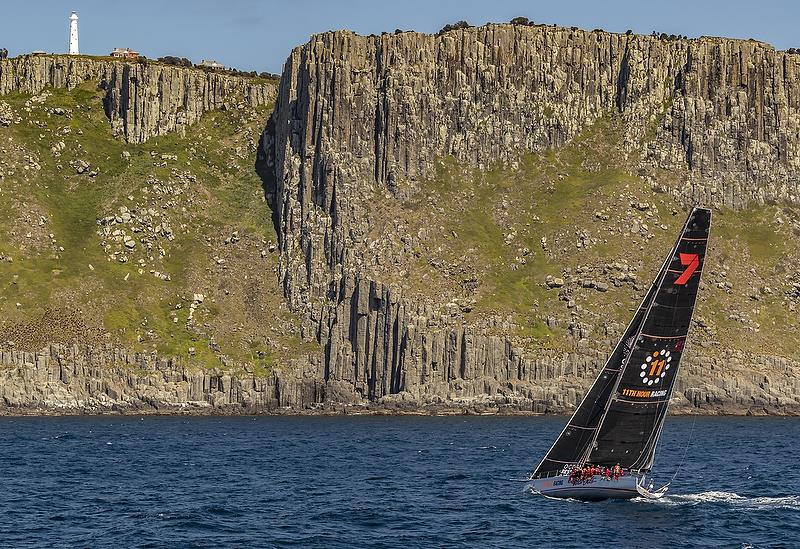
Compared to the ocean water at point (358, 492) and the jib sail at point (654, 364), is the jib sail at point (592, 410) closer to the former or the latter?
the jib sail at point (654, 364)

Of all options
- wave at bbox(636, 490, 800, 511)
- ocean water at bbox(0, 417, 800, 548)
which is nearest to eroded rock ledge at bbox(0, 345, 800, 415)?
ocean water at bbox(0, 417, 800, 548)

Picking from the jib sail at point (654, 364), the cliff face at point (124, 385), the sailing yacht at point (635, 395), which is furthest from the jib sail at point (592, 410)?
the cliff face at point (124, 385)

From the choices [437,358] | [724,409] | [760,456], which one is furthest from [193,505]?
[724,409]

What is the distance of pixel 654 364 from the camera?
8138 cm

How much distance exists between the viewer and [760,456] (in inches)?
4771

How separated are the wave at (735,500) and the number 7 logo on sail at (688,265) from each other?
592 inches

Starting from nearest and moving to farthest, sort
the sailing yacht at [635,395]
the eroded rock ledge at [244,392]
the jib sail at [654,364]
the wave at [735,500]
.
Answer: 1. the jib sail at [654,364]
2. the sailing yacht at [635,395]
3. the wave at [735,500]
4. the eroded rock ledge at [244,392]

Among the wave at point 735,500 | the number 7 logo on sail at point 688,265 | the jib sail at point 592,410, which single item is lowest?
the wave at point 735,500

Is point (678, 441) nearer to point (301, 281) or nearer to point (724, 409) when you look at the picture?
point (724, 409)

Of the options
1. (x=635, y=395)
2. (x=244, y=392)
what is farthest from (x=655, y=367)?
(x=244, y=392)

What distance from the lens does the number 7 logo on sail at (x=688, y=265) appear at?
3081 inches

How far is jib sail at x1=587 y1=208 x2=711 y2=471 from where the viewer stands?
7825cm

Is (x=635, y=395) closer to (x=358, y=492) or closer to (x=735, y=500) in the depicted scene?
(x=735, y=500)

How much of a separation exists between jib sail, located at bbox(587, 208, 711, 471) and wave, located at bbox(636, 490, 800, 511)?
4720mm
